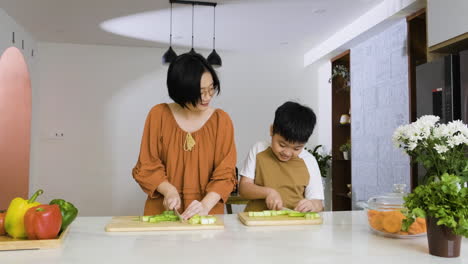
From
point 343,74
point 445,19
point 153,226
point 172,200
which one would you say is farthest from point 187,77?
point 343,74

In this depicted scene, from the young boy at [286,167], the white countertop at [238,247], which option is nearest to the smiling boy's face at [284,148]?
the young boy at [286,167]

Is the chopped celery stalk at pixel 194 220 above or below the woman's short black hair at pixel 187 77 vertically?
below

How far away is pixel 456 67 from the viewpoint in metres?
2.58

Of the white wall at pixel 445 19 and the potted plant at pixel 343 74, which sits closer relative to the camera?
the white wall at pixel 445 19

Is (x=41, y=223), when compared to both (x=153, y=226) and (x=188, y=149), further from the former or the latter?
(x=188, y=149)

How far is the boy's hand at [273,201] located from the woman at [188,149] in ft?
0.50

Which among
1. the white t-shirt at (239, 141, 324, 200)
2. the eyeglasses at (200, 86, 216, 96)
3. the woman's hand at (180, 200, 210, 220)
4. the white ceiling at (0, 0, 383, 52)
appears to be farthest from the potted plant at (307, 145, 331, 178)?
the woman's hand at (180, 200, 210, 220)

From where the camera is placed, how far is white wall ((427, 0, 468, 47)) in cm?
259

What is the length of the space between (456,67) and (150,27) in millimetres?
2984

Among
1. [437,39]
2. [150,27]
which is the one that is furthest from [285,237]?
[150,27]

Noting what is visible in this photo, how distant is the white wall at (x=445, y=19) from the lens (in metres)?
2.59

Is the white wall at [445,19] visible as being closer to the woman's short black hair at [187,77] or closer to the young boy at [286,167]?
the young boy at [286,167]

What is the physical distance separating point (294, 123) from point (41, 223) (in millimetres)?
979

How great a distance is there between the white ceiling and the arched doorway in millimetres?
457
